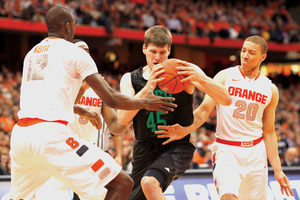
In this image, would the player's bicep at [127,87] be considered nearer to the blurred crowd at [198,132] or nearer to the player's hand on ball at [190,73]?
the player's hand on ball at [190,73]

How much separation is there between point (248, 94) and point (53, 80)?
7.85 feet

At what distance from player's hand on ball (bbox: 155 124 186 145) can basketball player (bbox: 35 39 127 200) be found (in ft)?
2.12

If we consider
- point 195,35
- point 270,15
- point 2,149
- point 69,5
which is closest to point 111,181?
point 2,149

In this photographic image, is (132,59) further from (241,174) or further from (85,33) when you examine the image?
(241,174)

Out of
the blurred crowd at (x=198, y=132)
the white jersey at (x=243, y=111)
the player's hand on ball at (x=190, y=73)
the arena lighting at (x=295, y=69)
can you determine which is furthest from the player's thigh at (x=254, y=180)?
the arena lighting at (x=295, y=69)

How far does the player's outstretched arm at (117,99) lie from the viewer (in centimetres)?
312

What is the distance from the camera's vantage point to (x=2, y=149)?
337 inches

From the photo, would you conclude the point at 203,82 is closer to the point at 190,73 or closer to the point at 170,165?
the point at 190,73

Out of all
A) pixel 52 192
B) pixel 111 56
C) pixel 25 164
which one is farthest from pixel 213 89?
pixel 111 56

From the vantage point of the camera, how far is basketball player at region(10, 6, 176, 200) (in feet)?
9.86

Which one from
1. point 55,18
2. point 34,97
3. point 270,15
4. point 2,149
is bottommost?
point 2,149

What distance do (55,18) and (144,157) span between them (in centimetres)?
168

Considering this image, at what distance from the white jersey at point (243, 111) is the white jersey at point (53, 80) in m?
1.97

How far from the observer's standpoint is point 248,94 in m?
4.42
